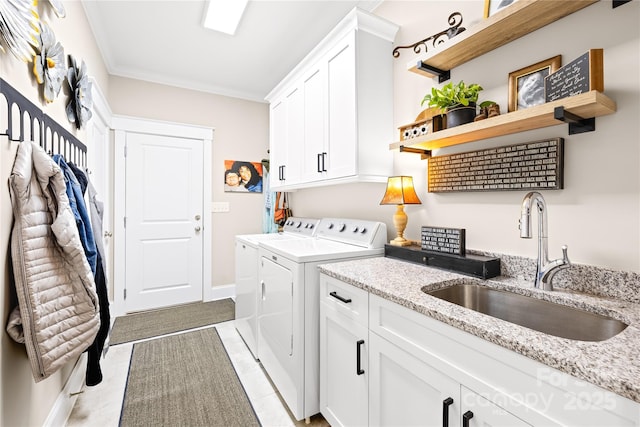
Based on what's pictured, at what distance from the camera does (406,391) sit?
42.7 inches

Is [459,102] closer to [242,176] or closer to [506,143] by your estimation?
[506,143]

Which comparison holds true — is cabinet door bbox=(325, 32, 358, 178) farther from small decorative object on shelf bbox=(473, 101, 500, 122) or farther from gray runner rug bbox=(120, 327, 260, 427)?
gray runner rug bbox=(120, 327, 260, 427)

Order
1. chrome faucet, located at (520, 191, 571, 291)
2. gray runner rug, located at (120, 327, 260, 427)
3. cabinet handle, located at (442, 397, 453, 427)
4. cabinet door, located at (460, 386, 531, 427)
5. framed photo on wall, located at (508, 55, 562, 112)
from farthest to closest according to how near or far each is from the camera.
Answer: gray runner rug, located at (120, 327, 260, 427), framed photo on wall, located at (508, 55, 562, 112), chrome faucet, located at (520, 191, 571, 291), cabinet handle, located at (442, 397, 453, 427), cabinet door, located at (460, 386, 531, 427)

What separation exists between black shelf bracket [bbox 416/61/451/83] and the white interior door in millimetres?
2819

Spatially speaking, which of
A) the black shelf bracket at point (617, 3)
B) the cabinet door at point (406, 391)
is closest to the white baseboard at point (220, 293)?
the cabinet door at point (406, 391)

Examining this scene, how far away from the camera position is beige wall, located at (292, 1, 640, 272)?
3.50 feet

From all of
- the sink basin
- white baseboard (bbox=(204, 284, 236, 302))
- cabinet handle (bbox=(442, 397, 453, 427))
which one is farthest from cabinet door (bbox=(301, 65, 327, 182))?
white baseboard (bbox=(204, 284, 236, 302))

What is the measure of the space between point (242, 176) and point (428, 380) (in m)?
3.39

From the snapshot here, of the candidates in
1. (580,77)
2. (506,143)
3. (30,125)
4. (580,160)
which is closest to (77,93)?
(30,125)

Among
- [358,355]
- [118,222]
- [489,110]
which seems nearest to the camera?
[358,355]

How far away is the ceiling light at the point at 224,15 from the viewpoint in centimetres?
224

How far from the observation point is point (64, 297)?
1273 millimetres

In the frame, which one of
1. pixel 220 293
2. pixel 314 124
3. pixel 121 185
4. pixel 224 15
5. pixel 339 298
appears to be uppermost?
pixel 224 15

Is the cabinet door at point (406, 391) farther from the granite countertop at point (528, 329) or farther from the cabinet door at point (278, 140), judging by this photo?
the cabinet door at point (278, 140)
